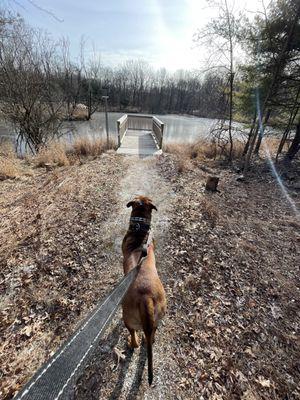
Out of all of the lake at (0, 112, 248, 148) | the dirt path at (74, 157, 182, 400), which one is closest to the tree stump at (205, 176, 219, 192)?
the dirt path at (74, 157, 182, 400)

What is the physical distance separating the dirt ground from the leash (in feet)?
4.02

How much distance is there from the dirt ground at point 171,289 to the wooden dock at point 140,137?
4.45m

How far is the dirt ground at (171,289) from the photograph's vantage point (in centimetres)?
205

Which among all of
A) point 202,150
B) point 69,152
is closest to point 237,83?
point 202,150

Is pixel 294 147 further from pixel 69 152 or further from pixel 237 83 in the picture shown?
pixel 69 152

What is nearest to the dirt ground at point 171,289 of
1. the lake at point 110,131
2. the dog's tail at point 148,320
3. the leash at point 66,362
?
the dog's tail at point 148,320

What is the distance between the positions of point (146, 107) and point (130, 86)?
1018 centimetres

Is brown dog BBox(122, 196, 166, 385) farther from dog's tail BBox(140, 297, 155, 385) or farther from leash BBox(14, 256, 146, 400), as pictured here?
leash BBox(14, 256, 146, 400)

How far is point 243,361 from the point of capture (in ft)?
7.24

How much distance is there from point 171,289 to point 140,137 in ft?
36.6

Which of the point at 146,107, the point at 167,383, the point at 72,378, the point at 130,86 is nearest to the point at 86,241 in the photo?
the point at 167,383

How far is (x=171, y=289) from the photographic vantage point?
3.01 m

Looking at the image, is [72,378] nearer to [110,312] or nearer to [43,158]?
[110,312]

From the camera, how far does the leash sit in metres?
0.88
